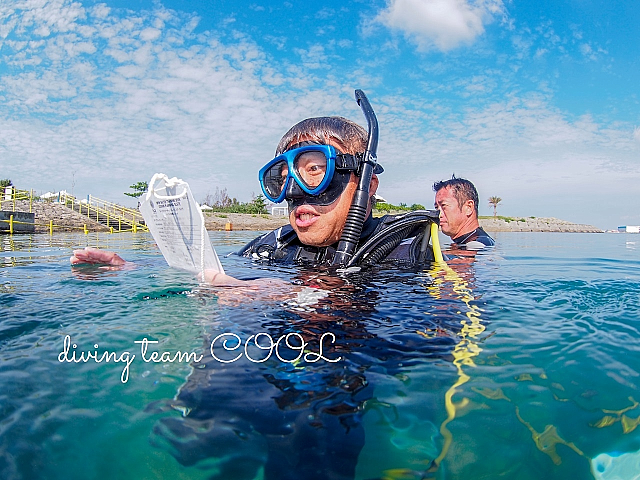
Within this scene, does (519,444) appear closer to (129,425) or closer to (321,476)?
(321,476)

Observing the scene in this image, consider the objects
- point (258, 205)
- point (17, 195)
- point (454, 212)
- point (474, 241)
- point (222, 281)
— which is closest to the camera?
point (222, 281)

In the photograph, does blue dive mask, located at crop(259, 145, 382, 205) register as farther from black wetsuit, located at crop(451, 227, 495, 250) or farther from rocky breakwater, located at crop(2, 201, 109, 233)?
rocky breakwater, located at crop(2, 201, 109, 233)

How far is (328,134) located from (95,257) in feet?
7.46

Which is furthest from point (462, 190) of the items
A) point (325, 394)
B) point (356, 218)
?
point (325, 394)

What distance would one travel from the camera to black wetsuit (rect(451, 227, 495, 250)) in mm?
6457

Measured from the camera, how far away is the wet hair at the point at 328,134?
340cm

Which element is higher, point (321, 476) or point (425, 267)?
point (425, 267)

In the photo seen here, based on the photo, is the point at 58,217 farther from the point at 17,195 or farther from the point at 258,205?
the point at 258,205

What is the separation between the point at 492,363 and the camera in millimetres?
Answer: 1438

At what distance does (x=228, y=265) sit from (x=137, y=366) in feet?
8.31

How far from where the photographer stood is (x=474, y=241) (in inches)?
257

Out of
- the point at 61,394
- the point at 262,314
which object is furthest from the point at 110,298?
the point at 61,394

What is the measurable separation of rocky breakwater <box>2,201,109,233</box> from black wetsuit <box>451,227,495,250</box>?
17.7 m

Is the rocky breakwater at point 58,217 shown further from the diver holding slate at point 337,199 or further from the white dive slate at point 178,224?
the white dive slate at point 178,224
